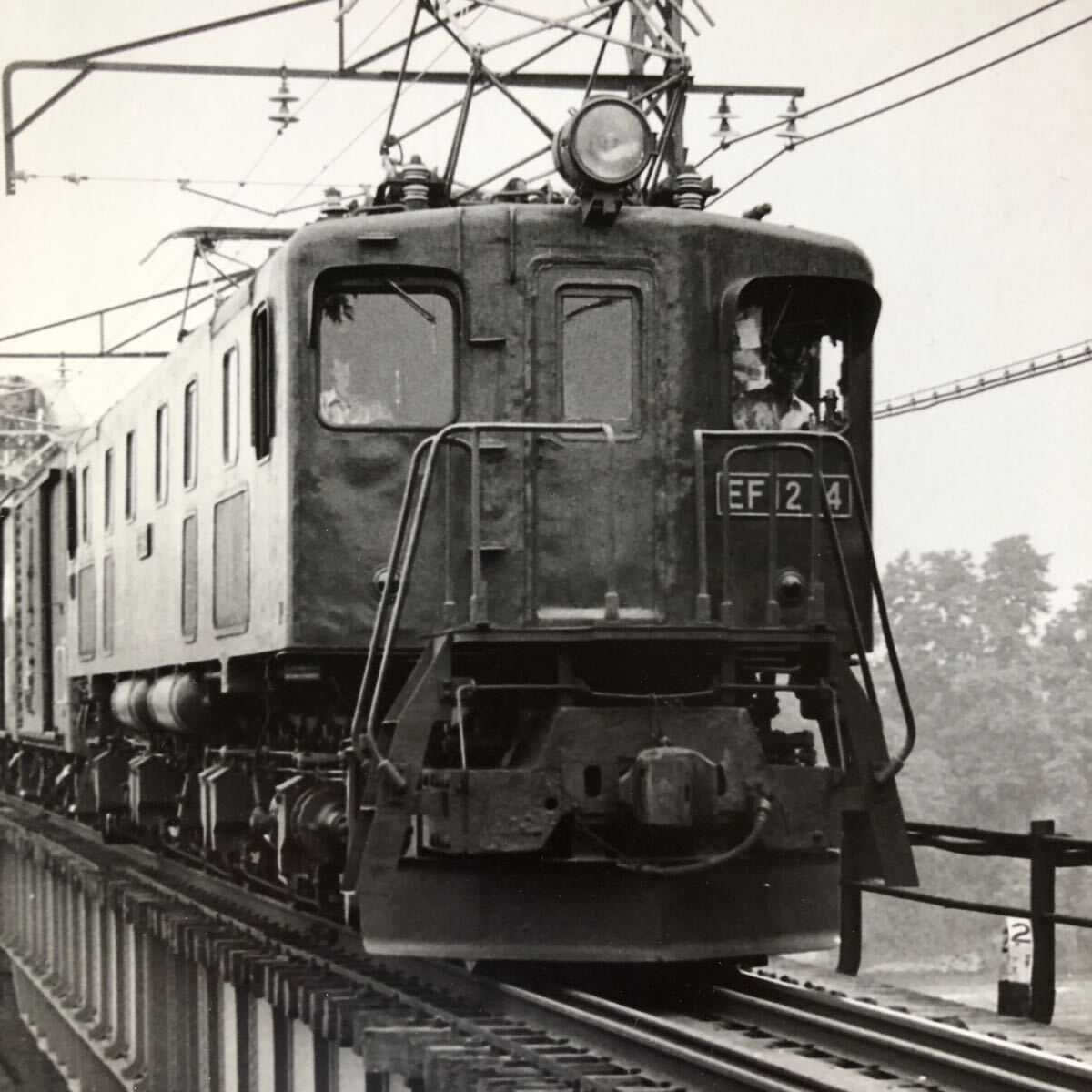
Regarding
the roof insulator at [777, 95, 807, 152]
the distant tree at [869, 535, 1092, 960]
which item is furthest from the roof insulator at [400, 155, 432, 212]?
the distant tree at [869, 535, 1092, 960]

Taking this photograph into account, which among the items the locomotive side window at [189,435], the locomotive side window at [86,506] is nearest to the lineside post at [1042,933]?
the locomotive side window at [189,435]

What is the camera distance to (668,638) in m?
8.81

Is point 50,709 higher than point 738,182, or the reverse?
point 738,182

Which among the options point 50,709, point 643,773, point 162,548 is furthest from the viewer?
point 50,709

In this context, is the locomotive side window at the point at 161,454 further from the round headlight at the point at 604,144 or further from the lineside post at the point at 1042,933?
the lineside post at the point at 1042,933

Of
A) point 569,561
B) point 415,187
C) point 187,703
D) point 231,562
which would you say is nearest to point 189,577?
point 187,703

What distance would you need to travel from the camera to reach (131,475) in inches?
602

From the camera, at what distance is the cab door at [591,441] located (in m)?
9.65

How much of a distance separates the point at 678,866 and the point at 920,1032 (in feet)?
4.15

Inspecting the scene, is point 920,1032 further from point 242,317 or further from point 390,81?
point 390,81

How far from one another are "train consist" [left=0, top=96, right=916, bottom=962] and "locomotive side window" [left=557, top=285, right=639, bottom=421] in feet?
0.04

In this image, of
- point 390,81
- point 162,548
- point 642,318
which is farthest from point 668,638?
point 390,81

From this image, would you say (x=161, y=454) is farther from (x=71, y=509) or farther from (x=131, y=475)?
(x=71, y=509)

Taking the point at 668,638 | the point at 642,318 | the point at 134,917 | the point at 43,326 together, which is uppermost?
the point at 43,326
